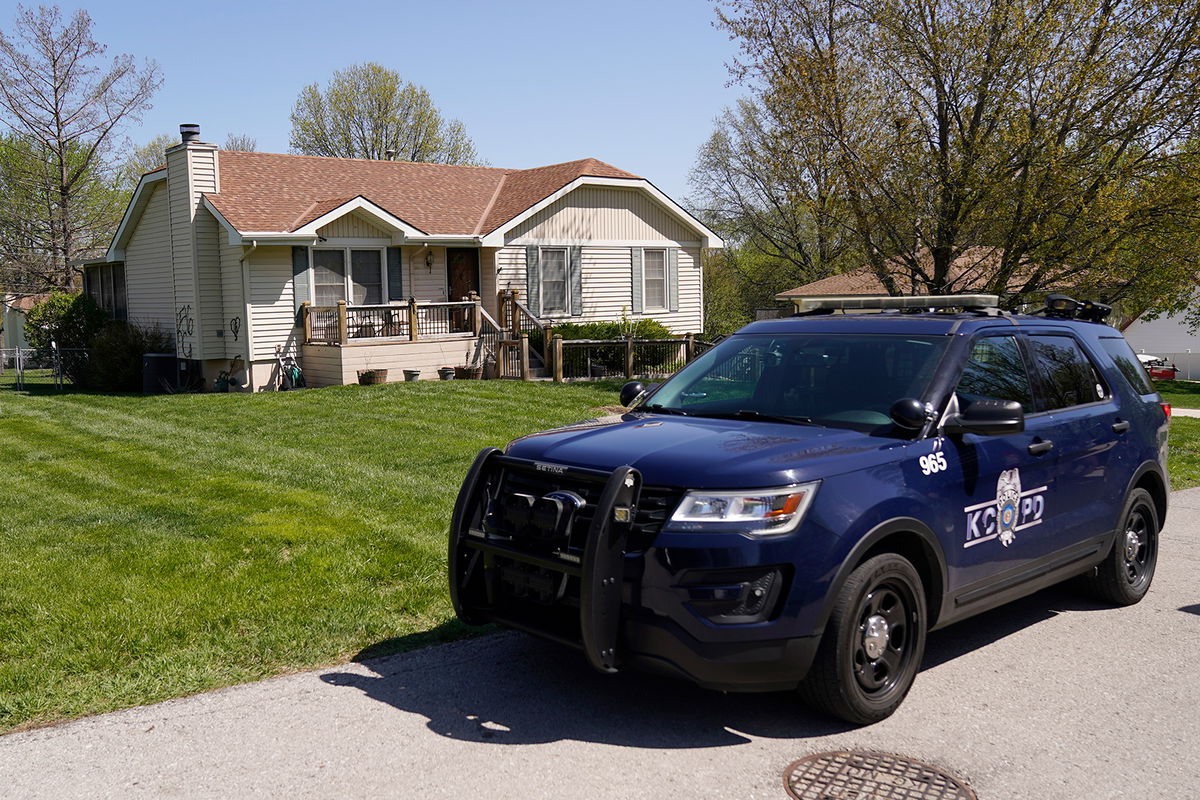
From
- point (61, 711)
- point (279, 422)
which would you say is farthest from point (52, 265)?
point (61, 711)

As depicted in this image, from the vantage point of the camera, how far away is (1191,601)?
6.77 metres

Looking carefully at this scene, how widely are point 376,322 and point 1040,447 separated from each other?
18.4m

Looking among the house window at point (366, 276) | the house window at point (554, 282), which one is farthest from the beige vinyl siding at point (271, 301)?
the house window at point (554, 282)

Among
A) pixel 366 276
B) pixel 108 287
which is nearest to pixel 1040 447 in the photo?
pixel 366 276

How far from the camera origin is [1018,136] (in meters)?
16.9

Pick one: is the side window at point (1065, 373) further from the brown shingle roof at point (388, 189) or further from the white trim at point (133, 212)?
the white trim at point (133, 212)

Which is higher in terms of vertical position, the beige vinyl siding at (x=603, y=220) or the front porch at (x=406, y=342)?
the beige vinyl siding at (x=603, y=220)

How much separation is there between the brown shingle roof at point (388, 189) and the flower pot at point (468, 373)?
11.7 feet

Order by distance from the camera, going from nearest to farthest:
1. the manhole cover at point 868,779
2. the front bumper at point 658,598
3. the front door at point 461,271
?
1. the manhole cover at point 868,779
2. the front bumper at point 658,598
3. the front door at point 461,271

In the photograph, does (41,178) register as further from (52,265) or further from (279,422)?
(279,422)

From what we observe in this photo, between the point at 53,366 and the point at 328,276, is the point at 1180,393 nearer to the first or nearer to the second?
the point at 328,276

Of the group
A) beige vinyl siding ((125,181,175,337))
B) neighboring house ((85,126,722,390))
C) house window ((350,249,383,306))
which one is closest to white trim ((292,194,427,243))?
neighboring house ((85,126,722,390))

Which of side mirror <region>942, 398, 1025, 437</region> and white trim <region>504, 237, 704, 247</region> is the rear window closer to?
side mirror <region>942, 398, 1025, 437</region>

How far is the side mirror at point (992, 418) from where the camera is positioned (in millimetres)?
5066
